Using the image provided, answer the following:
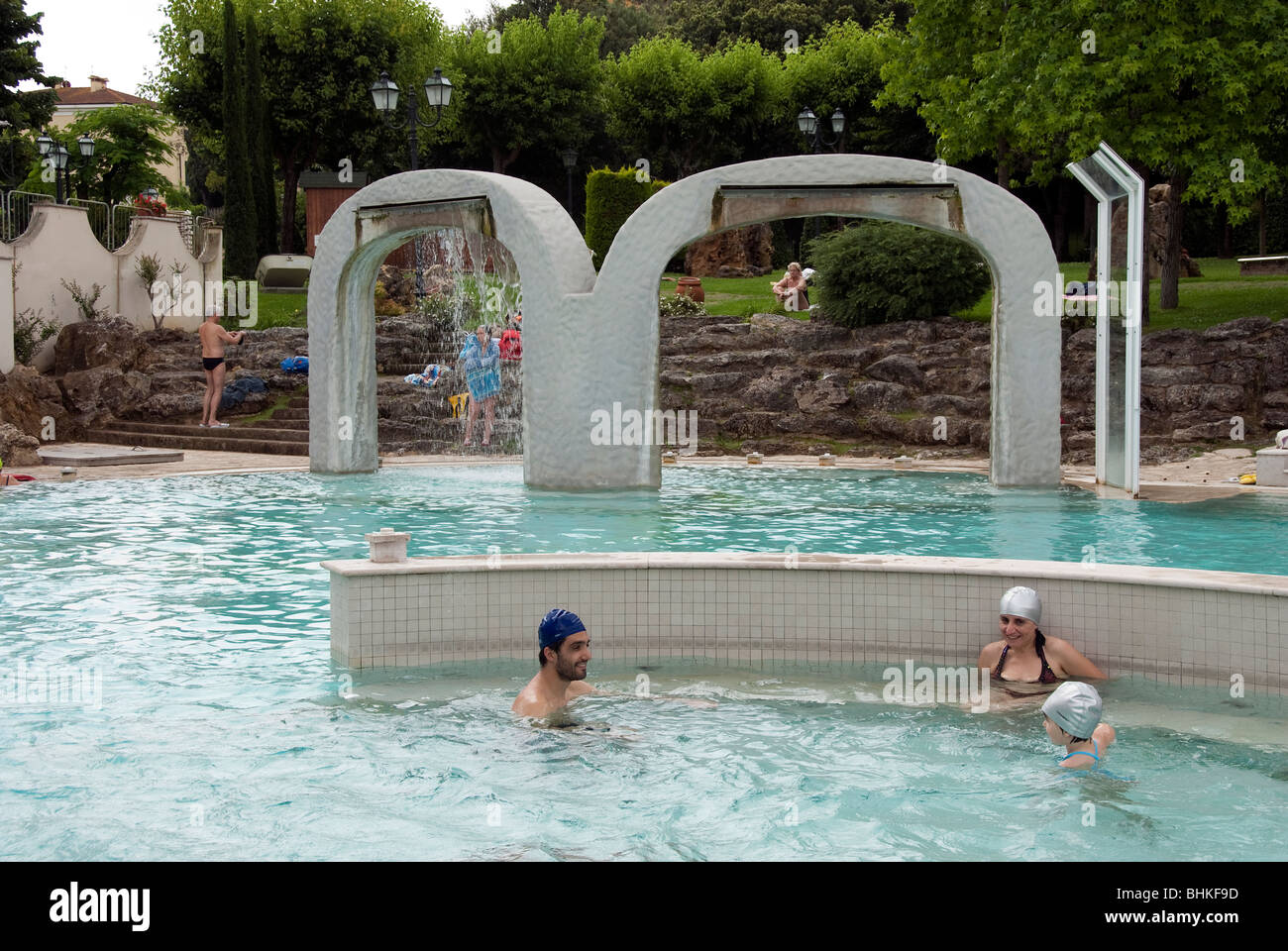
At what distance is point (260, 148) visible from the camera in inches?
1499

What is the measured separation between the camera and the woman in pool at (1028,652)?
24.3ft

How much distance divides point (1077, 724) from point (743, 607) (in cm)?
255

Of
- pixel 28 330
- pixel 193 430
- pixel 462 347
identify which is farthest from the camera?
pixel 462 347

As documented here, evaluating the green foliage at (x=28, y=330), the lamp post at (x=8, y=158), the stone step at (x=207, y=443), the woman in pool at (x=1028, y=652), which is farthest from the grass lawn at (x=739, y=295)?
the lamp post at (x=8, y=158)

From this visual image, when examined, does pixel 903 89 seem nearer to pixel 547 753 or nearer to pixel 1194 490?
pixel 1194 490

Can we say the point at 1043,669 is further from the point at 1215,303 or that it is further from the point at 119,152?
the point at 119,152

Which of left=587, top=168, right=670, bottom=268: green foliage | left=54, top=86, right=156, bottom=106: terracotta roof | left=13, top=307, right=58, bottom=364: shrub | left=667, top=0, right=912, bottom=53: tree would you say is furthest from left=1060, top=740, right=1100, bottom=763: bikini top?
left=54, top=86, right=156, bottom=106: terracotta roof

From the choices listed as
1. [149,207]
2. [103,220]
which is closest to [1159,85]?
[103,220]

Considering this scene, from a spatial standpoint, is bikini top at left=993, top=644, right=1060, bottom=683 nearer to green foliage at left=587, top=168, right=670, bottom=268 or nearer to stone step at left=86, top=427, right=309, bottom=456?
stone step at left=86, top=427, right=309, bottom=456

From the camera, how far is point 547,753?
6.63m

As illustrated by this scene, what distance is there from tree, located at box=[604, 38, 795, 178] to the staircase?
2998cm

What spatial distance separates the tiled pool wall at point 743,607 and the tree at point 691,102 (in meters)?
42.4

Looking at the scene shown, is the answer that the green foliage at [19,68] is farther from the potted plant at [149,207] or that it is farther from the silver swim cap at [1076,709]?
the silver swim cap at [1076,709]
